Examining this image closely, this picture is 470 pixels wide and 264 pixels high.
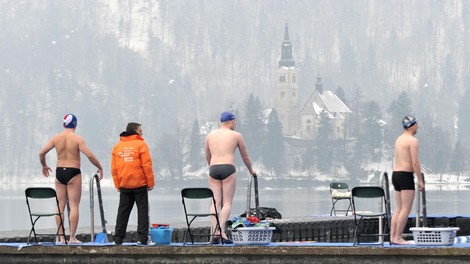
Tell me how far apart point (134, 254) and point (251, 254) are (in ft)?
4.59

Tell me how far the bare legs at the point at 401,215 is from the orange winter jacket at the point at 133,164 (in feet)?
9.65

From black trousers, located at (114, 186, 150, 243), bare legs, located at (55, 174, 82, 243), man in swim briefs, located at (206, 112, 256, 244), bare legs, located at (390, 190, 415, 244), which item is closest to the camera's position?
bare legs, located at (390, 190, 415, 244)

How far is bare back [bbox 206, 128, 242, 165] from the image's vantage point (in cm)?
1595

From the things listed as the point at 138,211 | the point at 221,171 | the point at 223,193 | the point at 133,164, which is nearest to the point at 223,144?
the point at 221,171

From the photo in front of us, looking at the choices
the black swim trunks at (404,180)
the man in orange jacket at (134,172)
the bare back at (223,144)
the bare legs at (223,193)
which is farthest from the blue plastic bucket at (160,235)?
the black swim trunks at (404,180)

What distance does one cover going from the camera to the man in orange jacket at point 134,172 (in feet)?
48.8

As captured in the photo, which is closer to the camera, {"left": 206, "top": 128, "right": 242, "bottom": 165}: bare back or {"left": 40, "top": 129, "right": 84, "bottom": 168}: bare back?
{"left": 40, "top": 129, "right": 84, "bottom": 168}: bare back

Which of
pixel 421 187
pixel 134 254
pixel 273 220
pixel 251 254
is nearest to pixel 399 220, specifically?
pixel 421 187

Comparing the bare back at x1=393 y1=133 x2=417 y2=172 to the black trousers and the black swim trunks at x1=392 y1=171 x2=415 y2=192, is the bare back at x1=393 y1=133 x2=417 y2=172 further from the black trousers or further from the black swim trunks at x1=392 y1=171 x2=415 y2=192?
the black trousers

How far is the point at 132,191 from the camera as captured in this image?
49.5 feet

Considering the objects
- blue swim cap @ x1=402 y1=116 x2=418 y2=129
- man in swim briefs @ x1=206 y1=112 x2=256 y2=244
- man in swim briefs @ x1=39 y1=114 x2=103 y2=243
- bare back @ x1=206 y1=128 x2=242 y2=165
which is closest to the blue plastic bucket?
man in swim briefs @ x1=206 y1=112 x2=256 y2=244

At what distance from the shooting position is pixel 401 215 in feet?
48.5

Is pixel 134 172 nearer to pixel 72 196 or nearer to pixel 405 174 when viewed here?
pixel 72 196

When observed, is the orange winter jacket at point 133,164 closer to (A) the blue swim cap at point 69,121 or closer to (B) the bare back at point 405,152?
(A) the blue swim cap at point 69,121
